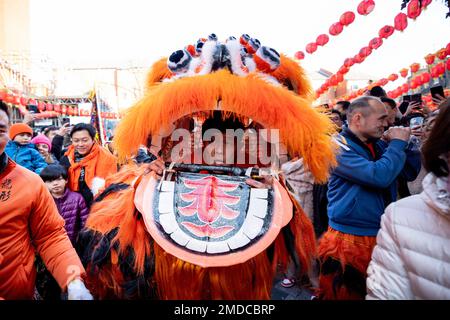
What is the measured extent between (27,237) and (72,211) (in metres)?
1.14

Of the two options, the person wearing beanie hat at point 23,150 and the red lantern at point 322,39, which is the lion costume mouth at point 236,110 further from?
the red lantern at point 322,39

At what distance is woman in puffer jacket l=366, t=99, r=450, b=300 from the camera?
924 mm

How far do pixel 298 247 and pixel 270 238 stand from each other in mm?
225

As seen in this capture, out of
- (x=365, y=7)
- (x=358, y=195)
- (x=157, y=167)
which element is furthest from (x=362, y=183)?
(x=365, y=7)

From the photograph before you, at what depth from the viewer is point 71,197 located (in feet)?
8.27

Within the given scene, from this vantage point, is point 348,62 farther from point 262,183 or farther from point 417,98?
point 262,183

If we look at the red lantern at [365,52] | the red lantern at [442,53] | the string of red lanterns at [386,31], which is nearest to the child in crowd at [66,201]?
the string of red lanterns at [386,31]

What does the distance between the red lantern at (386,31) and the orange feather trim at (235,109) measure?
5320 mm

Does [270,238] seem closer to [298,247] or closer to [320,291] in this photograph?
[298,247]

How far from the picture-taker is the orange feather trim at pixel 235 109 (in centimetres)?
109

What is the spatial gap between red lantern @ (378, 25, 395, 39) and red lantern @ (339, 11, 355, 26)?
25.9 inches

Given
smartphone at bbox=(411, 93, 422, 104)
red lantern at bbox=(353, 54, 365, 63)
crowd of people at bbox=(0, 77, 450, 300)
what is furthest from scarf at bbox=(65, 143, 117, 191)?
red lantern at bbox=(353, 54, 365, 63)

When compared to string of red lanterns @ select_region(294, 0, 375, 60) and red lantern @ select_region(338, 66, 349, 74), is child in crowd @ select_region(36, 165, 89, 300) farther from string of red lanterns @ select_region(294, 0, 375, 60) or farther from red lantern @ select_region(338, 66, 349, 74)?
red lantern @ select_region(338, 66, 349, 74)

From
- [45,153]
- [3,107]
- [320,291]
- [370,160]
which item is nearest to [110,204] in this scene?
[3,107]
